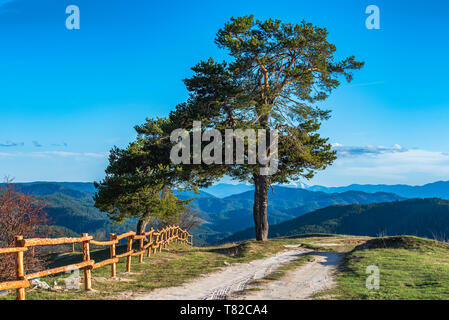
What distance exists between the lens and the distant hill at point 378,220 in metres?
136

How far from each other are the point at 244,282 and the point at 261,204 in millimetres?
13286

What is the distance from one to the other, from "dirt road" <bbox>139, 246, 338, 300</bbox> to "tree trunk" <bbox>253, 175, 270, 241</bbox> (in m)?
7.17

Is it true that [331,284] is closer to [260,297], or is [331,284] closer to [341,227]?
[260,297]

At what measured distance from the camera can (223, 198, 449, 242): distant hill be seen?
135625 millimetres

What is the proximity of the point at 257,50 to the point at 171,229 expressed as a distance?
13993mm

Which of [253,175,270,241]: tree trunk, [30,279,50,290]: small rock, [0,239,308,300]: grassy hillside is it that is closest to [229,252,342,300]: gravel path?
[0,239,308,300]: grassy hillside

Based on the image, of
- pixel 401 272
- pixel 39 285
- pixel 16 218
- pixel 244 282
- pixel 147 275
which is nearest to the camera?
pixel 39 285

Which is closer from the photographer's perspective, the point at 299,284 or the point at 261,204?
the point at 299,284

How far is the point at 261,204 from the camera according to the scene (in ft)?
80.3

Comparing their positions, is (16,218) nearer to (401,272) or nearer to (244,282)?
(244,282)

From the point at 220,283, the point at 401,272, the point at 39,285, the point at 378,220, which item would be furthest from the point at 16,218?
the point at 378,220

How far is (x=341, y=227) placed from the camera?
15450 cm

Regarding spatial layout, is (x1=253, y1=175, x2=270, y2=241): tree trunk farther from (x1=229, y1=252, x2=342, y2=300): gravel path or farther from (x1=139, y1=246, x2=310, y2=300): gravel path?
(x1=229, y1=252, x2=342, y2=300): gravel path

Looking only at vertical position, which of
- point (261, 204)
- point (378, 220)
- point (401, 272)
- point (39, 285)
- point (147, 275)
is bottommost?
A: point (378, 220)
